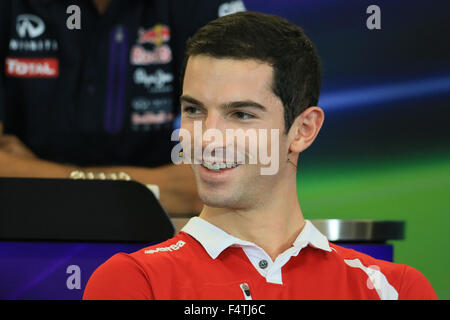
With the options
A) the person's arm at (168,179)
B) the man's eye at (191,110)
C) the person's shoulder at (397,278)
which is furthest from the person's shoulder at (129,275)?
the person's arm at (168,179)

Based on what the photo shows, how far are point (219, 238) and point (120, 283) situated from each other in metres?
0.23

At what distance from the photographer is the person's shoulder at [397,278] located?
1.46 m

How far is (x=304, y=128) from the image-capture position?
4.99 feet

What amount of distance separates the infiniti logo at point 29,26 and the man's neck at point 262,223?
58.9 inches

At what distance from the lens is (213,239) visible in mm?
1422

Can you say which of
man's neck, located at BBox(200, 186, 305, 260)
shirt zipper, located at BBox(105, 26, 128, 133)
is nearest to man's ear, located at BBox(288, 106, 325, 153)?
man's neck, located at BBox(200, 186, 305, 260)

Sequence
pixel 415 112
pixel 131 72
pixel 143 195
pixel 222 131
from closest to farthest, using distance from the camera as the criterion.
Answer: pixel 222 131, pixel 143 195, pixel 131 72, pixel 415 112

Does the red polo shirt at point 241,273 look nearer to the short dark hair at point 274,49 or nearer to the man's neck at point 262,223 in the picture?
the man's neck at point 262,223

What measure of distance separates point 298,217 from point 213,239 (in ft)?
0.72

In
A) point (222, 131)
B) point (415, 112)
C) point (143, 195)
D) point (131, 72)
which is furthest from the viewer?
point (415, 112)

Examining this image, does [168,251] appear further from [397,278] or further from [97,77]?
[97,77]
